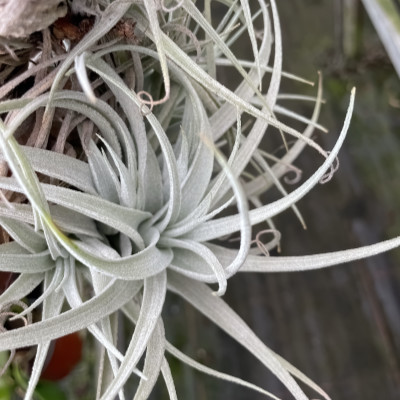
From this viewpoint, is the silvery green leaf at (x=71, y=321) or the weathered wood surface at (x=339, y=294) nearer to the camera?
the silvery green leaf at (x=71, y=321)

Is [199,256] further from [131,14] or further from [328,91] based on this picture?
[328,91]

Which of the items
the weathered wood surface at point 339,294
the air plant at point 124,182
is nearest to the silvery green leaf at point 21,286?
the air plant at point 124,182

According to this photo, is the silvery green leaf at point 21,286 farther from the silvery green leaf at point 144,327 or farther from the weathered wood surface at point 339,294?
the weathered wood surface at point 339,294

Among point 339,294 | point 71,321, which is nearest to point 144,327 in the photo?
point 71,321

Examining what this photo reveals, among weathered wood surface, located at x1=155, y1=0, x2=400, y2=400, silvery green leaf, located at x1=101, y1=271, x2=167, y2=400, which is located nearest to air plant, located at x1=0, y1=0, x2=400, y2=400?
silvery green leaf, located at x1=101, y1=271, x2=167, y2=400

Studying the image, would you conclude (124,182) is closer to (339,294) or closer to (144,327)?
(144,327)

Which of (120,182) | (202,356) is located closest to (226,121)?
(120,182)
